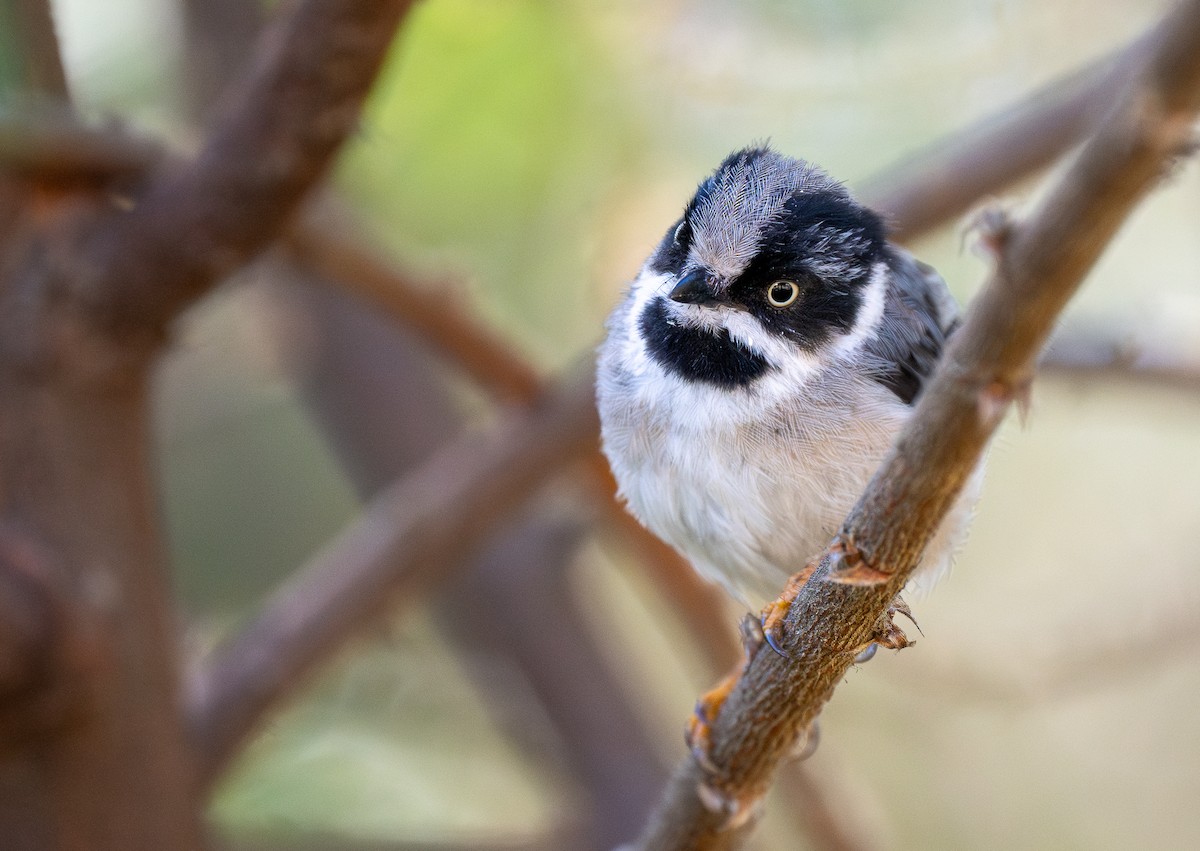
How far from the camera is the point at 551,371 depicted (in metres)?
3.93

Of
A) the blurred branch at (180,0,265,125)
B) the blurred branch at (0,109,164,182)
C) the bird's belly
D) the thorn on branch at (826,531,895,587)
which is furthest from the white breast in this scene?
the blurred branch at (180,0,265,125)

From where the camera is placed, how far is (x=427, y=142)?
14.1 ft

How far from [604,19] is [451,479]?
184 centimetres

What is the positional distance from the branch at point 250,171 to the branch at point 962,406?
136 centimetres

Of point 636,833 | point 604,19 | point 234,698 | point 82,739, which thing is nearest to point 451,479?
point 234,698

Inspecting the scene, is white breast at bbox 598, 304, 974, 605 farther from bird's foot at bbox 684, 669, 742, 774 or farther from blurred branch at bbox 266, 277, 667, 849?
blurred branch at bbox 266, 277, 667, 849

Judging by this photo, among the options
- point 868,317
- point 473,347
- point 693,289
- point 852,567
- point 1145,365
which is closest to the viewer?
point 852,567

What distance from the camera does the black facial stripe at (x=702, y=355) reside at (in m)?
2.25

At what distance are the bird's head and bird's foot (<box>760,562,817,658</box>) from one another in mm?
423

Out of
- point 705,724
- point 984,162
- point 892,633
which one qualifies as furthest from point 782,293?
point 984,162

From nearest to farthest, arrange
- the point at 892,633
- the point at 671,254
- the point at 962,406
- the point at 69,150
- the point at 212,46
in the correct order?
the point at 962,406 < the point at 892,633 < the point at 671,254 < the point at 69,150 < the point at 212,46

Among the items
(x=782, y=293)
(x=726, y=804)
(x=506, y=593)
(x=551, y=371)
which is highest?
(x=551, y=371)

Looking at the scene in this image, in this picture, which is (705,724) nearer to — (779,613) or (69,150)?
(779,613)

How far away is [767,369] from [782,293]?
0.16 m
